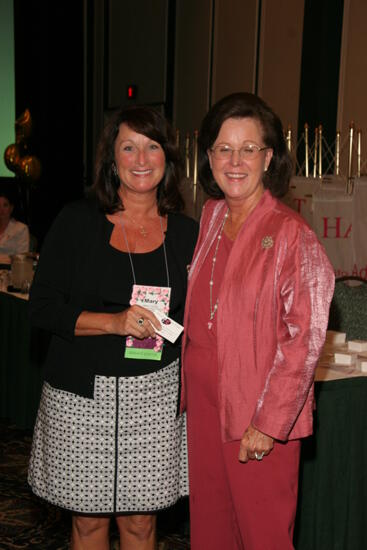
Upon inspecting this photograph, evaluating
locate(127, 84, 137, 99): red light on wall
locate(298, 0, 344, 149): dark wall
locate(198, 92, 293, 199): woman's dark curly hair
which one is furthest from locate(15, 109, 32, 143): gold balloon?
locate(198, 92, 293, 199): woman's dark curly hair

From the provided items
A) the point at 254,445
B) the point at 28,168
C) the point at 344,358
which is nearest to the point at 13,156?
the point at 28,168

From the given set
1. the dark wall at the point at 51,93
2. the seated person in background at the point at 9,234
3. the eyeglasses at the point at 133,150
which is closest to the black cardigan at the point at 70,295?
the eyeglasses at the point at 133,150

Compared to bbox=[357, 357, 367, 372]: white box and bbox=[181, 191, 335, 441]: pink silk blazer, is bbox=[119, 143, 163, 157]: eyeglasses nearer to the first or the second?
bbox=[181, 191, 335, 441]: pink silk blazer

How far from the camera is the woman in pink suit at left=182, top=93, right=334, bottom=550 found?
5.35 ft

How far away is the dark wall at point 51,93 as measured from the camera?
Result: 9367 millimetres

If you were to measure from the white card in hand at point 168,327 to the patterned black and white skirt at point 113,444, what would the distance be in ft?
0.58

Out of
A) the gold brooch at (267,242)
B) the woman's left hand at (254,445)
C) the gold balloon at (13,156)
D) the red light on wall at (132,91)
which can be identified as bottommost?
the woman's left hand at (254,445)

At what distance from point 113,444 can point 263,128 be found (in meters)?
0.99

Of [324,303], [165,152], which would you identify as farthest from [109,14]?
[324,303]

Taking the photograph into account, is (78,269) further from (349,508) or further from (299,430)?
(349,508)

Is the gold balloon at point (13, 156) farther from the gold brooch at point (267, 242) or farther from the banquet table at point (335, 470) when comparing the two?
Result: the gold brooch at point (267, 242)

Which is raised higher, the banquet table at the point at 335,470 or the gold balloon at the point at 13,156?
the gold balloon at the point at 13,156

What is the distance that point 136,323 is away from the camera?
1774 millimetres

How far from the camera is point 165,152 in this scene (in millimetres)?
2021
